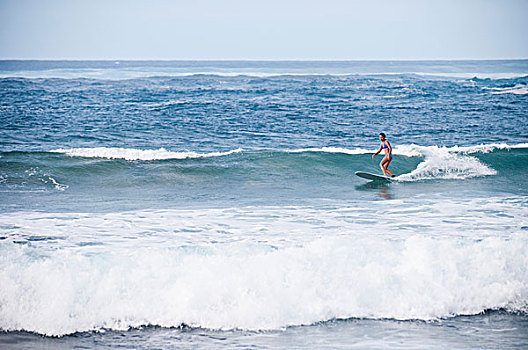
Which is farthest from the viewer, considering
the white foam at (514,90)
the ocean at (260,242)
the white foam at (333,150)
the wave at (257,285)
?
the white foam at (514,90)

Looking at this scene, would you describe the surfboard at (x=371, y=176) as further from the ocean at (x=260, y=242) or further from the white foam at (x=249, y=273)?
the white foam at (x=249, y=273)

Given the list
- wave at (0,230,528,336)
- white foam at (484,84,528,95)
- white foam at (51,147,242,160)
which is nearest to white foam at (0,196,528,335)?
wave at (0,230,528,336)

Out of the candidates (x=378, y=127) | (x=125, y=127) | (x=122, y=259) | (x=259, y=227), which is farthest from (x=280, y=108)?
(x=122, y=259)

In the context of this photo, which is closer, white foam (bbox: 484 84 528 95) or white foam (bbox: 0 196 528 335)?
white foam (bbox: 0 196 528 335)

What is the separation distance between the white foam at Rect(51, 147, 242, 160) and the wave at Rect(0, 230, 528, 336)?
8596mm

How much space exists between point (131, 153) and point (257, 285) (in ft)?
36.1

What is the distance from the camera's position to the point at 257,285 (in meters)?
7.10

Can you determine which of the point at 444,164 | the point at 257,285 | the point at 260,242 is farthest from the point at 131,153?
the point at 257,285

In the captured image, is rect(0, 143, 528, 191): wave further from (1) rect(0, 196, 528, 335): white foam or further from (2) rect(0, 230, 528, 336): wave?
(2) rect(0, 230, 528, 336): wave

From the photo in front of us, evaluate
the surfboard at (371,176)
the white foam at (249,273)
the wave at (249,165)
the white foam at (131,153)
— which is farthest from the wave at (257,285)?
the white foam at (131,153)

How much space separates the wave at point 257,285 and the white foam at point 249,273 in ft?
0.05

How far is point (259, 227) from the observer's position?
9.84 m

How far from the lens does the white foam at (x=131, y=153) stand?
655 inches

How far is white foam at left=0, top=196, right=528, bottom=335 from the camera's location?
6.64 m
